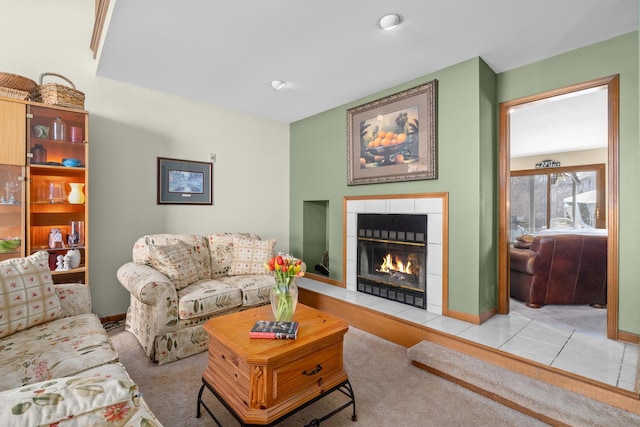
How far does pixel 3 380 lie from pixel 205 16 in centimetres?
236

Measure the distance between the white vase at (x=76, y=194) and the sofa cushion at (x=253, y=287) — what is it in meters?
1.45

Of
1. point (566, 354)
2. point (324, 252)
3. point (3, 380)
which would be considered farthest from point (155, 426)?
point (324, 252)

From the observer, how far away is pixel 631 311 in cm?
236

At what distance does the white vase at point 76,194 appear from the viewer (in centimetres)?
272

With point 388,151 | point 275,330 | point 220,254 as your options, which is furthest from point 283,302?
point 388,151

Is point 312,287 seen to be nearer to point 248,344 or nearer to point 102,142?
point 248,344

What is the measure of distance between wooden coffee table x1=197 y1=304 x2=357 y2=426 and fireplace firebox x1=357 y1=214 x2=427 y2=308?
160 cm

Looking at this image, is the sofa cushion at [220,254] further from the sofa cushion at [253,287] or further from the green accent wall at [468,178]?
the green accent wall at [468,178]

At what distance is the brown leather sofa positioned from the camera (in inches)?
130

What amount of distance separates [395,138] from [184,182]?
2.55 meters

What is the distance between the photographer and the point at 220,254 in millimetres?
3328

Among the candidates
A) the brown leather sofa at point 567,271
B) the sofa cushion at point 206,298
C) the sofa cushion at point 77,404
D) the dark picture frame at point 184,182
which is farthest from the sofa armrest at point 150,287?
the brown leather sofa at point 567,271

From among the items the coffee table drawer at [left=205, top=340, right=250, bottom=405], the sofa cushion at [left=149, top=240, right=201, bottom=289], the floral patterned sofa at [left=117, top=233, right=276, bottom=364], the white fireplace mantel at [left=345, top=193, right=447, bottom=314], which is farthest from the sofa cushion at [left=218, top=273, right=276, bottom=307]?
the white fireplace mantel at [left=345, top=193, right=447, bottom=314]

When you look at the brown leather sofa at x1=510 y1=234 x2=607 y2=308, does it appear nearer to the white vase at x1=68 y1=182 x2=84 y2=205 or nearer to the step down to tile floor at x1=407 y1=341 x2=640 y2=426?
the step down to tile floor at x1=407 y1=341 x2=640 y2=426
